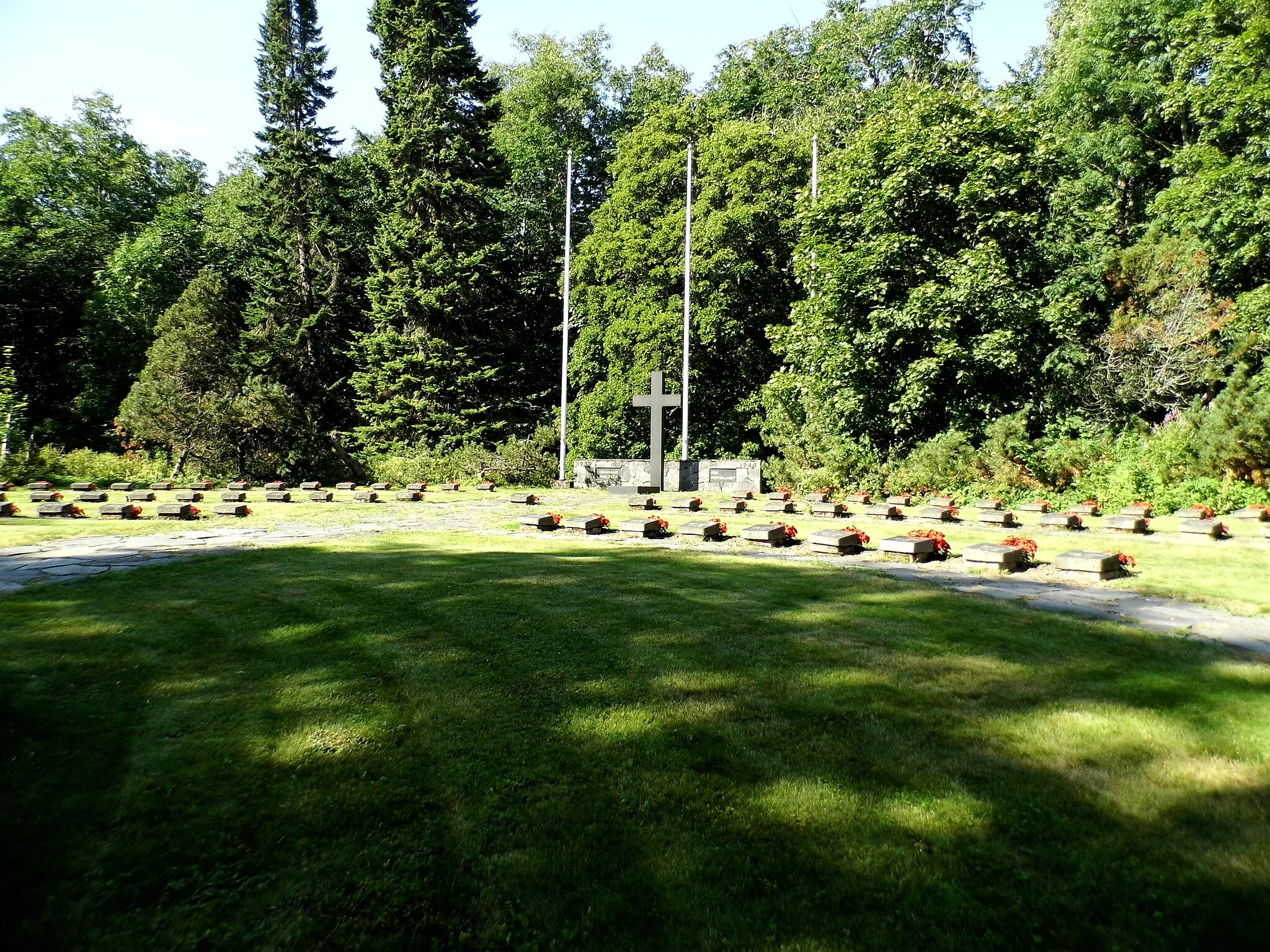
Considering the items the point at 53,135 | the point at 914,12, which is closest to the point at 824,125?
the point at 914,12

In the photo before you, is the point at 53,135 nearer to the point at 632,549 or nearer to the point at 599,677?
the point at 632,549

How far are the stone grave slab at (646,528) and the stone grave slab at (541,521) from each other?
1.25 metres

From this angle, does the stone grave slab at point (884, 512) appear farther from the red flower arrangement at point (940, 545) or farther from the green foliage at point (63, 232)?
the green foliage at point (63, 232)

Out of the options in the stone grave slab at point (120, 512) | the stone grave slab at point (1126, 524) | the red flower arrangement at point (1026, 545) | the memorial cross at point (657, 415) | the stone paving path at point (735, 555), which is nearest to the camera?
the stone paving path at point (735, 555)

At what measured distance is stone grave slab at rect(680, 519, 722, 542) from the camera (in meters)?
11.1

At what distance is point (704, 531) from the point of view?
11.1 metres

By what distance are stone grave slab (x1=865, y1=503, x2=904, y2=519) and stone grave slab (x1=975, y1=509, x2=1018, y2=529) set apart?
1.48 metres

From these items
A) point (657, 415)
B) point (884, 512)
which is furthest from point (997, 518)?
point (657, 415)

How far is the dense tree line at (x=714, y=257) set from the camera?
17156 mm

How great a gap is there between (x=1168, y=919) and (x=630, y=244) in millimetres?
25494

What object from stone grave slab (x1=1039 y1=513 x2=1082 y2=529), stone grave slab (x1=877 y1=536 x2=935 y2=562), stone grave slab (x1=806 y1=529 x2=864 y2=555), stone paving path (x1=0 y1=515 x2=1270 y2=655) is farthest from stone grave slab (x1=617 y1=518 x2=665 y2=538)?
stone grave slab (x1=1039 y1=513 x2=1082 y2=529)

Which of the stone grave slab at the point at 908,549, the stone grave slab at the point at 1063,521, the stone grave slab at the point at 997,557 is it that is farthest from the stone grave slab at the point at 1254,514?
the stone grave slab at the point at 908,549

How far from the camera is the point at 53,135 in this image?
32969 mm

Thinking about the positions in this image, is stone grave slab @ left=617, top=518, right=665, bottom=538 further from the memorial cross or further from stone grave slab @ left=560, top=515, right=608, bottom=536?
the memorial cross
